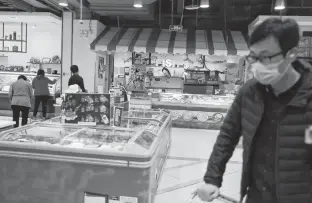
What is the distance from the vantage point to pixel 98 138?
354 centimetres

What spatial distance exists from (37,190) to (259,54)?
2493mm

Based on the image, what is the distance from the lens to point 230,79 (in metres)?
12.4

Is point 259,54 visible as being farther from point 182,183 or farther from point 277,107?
point 182,183

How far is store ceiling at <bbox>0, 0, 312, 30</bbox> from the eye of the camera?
10680mm

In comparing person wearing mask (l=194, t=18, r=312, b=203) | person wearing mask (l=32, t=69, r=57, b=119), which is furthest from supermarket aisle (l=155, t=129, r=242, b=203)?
person wearing mask (l=32, t=69, r=57, b=119)

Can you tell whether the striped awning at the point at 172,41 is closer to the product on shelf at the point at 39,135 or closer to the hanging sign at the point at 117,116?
the hanging sign at the point at 117,116

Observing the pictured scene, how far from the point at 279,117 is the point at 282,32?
1.36ft

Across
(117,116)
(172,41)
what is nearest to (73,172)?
(117,116)

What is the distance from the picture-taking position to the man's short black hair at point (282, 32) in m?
1.47

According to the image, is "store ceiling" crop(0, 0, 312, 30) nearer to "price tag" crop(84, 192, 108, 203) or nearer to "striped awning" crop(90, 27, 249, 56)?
"striped awning" crop(90, 27, 249, 56)

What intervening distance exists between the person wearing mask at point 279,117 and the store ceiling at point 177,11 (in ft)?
30.2

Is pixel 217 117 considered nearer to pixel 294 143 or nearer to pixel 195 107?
pixel 195 107

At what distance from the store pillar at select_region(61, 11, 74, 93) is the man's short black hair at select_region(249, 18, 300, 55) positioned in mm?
10853

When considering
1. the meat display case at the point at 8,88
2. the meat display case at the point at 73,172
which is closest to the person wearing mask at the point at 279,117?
the meat display case at the point at 73,172
